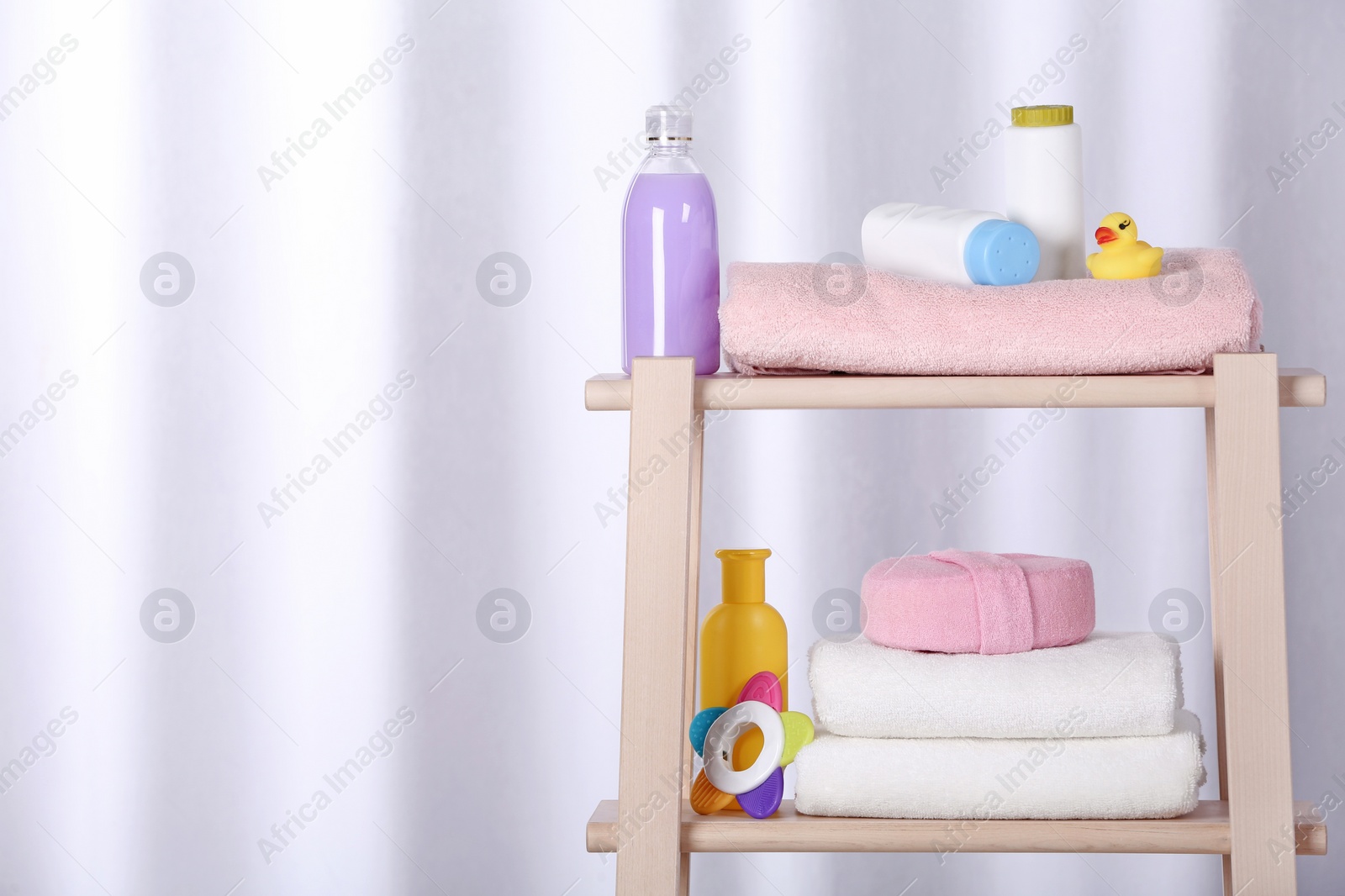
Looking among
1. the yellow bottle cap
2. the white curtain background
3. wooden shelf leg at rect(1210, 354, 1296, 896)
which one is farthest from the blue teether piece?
the white curtain background

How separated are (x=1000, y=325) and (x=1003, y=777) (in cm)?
29

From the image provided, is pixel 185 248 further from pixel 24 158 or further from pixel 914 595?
pixel 914 595

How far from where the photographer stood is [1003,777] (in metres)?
0.76

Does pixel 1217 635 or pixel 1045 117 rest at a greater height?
pixel 1045 117

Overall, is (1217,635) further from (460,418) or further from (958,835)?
(460,418)

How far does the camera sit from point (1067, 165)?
821 mm

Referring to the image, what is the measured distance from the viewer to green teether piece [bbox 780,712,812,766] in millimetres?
780

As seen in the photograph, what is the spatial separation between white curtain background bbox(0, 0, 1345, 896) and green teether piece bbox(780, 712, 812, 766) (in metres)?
0.57

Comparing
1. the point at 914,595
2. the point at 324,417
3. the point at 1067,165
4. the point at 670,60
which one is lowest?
the point at 914,595

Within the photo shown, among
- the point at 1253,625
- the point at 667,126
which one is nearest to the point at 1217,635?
the point at 1253,625

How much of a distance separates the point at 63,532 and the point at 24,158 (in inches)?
17.0

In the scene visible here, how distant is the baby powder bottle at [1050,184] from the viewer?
82 centimetres

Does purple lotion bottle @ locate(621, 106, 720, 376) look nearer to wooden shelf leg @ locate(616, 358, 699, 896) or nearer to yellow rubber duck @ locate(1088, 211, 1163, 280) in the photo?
wooden shelf leg @ locate(616, 358, 699, 896)

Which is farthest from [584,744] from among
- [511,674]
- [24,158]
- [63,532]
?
[24,158]
